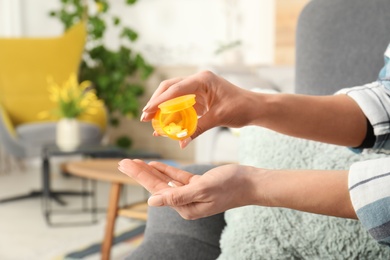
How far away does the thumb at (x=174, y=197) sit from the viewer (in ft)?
2.46

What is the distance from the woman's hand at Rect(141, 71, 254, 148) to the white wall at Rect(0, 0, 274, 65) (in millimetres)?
4410

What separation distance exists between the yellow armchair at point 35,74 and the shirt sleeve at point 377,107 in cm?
305

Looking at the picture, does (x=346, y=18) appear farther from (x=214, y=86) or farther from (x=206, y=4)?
(x=206, y=4)

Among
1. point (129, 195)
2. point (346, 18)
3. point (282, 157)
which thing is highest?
point (346, 18)

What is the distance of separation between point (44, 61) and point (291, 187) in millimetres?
3932

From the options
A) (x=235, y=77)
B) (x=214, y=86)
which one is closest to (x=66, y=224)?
(x=235, y=77)

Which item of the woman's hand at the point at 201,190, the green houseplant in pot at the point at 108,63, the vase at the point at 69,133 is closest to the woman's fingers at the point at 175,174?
the woman's hand at the point at 201,190

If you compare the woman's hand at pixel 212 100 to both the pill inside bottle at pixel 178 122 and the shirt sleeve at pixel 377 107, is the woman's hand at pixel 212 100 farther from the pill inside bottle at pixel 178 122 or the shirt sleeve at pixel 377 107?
the shirt sleeve at pixel 377 107

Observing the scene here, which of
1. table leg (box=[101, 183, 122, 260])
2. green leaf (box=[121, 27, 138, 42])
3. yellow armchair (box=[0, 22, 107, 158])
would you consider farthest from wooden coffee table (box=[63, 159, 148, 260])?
green leaf (box=[121, 27, 138, 42])

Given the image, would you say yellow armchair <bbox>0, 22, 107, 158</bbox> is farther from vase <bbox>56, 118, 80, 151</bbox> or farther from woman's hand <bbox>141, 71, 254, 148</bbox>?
woman's hand <bbox>141, 71, 254, 148</bbox>

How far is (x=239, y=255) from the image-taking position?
98cm

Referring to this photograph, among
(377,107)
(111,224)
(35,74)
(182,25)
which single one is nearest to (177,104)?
(377,107)

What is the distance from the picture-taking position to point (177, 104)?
79 centimetres

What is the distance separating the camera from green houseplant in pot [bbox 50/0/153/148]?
484 cm
